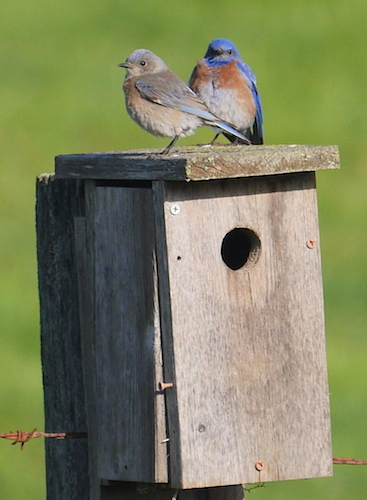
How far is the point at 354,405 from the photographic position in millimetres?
8617

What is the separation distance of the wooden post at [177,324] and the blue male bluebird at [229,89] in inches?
95.6

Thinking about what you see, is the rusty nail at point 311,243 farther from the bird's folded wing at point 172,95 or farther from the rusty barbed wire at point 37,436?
the bird's folded wing at point 172,95

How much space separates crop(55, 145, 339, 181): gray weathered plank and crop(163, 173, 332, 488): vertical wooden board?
10 centimetres

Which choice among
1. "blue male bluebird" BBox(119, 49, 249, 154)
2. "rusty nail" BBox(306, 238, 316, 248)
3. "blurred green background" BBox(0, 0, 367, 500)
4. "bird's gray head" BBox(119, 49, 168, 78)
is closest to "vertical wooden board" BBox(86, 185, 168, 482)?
"rusty nail" BBox(306, 238, 316, 248)

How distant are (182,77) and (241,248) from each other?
6853 millimetres

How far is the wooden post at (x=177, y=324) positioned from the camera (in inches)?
167

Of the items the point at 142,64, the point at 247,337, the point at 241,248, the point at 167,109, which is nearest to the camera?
the point at 247,337

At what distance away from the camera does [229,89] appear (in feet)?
22.9

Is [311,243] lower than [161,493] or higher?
higher

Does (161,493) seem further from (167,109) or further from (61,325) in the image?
(167,109)

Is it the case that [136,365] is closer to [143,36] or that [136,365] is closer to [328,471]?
[328,471]

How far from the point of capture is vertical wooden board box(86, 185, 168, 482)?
4.30 meters

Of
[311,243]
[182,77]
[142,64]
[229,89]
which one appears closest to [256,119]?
[229,89]

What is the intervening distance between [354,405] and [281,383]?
4.30 metres
